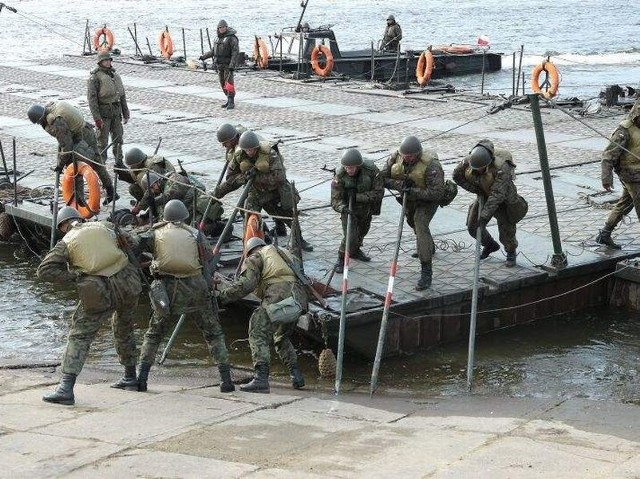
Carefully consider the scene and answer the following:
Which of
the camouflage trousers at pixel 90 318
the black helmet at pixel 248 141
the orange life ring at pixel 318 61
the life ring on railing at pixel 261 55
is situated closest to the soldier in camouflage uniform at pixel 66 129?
the black helmet at pixel 248 141

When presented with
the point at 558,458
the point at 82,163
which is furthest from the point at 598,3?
the point at 558,458

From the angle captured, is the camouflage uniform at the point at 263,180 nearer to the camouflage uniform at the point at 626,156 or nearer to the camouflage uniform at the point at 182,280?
the camouflage uniform at the point at 182,280

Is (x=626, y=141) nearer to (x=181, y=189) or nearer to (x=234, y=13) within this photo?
(x=181, y=189)

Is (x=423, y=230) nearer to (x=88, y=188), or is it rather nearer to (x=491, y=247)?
(x=491, y=247)

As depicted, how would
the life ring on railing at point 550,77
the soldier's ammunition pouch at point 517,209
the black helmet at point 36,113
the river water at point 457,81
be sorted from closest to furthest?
the river water at point 457,81
the soldier's ammunition pouch at point 517,209
the black helmet at point 36,113
the life ring on railing at point 550,77

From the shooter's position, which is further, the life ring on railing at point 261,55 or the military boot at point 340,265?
the life ring on railing at point 261,55

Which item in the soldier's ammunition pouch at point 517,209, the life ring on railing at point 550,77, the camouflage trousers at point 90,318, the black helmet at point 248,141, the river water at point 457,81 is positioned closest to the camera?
the camouflage trousers at point 90,318

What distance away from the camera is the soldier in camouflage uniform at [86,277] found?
10.2m

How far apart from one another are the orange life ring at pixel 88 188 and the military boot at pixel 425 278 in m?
4.26

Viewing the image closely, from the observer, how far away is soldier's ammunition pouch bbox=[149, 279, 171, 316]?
418 inches

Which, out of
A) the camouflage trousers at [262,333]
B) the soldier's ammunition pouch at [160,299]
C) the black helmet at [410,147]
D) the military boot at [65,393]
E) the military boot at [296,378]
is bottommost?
the military boot at [296,378]

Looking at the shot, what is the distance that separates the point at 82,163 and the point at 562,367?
21.3 ft

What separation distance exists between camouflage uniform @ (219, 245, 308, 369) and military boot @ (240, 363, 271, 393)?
5 centimetres

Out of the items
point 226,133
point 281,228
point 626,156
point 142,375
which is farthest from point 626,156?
point 142,375
